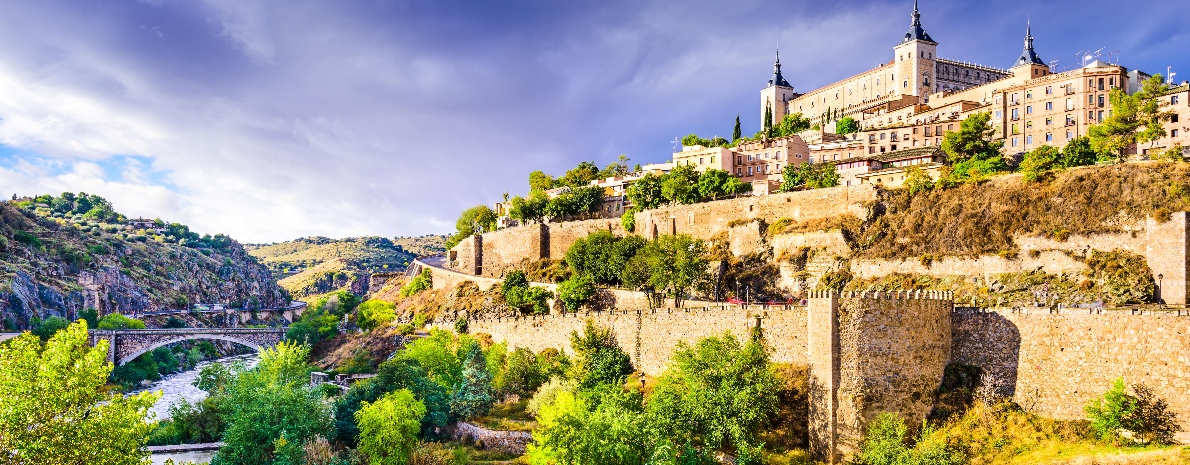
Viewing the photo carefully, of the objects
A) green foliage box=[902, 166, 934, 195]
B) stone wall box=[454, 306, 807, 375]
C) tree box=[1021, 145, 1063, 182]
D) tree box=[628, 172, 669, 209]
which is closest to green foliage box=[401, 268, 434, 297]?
tree box=[628, 172, 669, 209]

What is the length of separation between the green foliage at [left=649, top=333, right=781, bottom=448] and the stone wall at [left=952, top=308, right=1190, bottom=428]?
8396 millimetres

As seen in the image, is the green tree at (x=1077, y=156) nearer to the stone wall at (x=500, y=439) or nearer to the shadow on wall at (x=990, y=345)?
the shadow on wall at (x=990, y=345)

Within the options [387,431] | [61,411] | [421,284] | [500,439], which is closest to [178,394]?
[421,284]

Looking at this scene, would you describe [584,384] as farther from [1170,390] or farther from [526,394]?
[1170,390]

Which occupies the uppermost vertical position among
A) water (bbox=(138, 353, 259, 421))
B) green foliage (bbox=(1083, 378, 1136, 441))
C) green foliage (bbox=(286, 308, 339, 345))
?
green foliage (bbox=(1083, 378, 1136, 441))

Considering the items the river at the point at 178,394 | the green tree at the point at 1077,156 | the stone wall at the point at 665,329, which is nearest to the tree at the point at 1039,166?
the green tree at the point at 1077,156

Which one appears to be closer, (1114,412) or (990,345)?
(1114,412)

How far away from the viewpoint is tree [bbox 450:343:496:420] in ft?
137

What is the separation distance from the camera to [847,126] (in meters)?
92.7

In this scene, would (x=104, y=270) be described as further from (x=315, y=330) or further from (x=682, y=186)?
(x=682, y=186)

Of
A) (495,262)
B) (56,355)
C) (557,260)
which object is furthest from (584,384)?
(495,262)

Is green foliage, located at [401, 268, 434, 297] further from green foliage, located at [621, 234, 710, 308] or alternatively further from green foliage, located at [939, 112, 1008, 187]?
green foliage, located at [939, 112, 1008, 187]

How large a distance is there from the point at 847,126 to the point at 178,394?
282 ft

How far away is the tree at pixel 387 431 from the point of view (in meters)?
34.6
